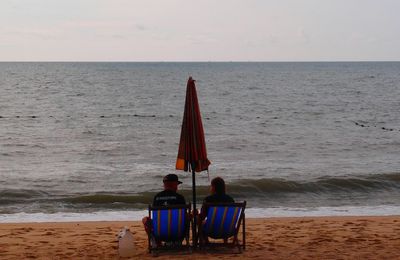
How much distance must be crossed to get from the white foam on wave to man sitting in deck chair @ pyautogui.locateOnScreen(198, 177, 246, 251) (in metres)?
5.29

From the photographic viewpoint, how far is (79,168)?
20484 mm

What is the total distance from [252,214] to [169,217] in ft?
20.5

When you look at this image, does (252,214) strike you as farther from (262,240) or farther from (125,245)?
(125,245)

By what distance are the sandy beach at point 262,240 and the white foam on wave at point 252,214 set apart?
0.98 metres

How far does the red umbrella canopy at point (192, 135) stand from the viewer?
798 centimetres

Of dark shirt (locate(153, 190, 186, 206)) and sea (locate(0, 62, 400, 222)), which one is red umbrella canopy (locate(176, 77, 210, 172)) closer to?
dark shirt (locate(153, 190, 186, 206))

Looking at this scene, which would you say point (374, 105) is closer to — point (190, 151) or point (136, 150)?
point (136, 150)

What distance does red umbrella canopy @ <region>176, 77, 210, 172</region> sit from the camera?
7.98 meters

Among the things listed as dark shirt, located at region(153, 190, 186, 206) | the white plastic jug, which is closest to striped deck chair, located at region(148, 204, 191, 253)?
dark shirt, located at region(153, 190, 186, 206)

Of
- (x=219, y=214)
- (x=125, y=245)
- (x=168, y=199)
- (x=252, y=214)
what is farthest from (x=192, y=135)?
(x=252, y=214)

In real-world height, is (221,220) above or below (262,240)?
above

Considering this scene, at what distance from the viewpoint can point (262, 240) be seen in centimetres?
989

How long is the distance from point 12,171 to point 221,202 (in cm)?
1364

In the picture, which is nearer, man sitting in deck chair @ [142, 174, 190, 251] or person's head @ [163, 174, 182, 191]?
man sitting in deck chair @ [142, 174, 190, 251]
